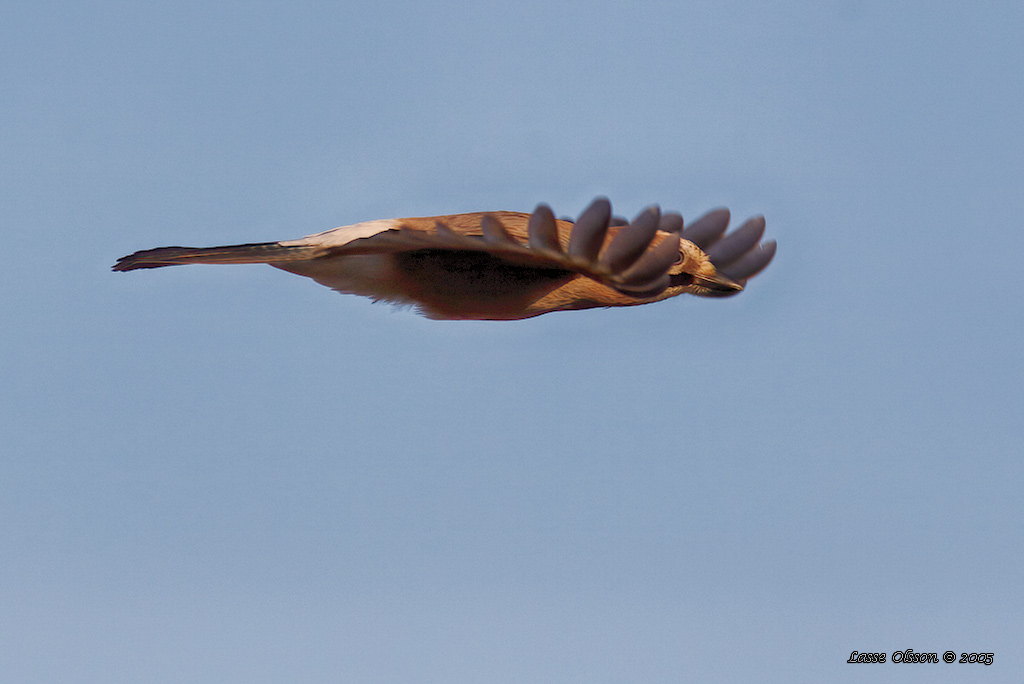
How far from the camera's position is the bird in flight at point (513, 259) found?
11.1 ft

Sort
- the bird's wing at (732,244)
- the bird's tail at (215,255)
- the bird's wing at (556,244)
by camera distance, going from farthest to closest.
Answer: the bird's wing at (732,244) < the bird's tail at (215,255) < the bird's wing at (556,244)

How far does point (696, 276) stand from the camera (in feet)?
14.7

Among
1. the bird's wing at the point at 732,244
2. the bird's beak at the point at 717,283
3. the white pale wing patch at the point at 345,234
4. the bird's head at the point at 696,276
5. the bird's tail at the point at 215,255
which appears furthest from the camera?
the bird's wing at the point at 732,244

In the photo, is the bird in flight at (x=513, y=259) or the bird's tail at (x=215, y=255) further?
the bird's tail at (x=215, y=255)

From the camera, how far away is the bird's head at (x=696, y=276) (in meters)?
4.38

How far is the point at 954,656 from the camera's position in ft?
16.4

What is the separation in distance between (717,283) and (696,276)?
0.43 ft

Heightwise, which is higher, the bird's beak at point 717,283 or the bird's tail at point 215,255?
the bird's tail at point 215,255

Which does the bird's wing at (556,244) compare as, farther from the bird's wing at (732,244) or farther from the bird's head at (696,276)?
the bird's wing at (732,244)

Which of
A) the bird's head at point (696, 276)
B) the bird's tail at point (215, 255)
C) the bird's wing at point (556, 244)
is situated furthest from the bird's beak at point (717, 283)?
the bird's tail at point (215, 255)

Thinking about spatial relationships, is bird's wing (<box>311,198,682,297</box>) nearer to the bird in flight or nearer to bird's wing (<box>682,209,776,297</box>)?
the bird in flight

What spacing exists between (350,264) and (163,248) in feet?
2.59

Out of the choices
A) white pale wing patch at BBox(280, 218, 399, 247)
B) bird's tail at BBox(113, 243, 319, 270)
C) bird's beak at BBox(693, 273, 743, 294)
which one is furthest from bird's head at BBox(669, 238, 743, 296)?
bird's tail at BBox(113, 243, 319, 270)

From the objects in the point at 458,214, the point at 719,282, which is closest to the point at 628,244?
the point at 458,214
